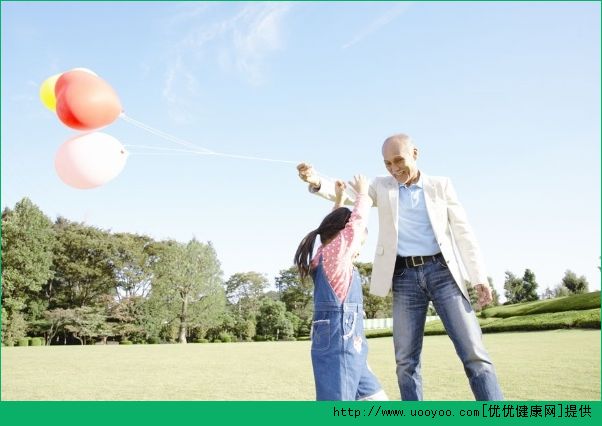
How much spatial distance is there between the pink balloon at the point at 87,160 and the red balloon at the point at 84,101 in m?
0.11

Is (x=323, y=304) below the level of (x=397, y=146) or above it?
below

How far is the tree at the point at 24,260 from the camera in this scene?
99.0 feet

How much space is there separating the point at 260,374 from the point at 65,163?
19.9 feet

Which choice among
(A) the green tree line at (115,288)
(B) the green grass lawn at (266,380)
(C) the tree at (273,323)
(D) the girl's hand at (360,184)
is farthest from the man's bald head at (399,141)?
(C) the tree at (273,323)

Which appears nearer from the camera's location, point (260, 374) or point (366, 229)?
point (366, 229)

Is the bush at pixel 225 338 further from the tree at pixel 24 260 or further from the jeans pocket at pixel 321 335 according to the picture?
the jeans pocket at pixel 321 335

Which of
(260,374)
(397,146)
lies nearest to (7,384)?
(260,374)

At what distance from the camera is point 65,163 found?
359cm

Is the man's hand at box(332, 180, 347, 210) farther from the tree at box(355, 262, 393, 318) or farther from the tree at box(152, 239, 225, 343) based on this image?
the tree at box(355, 262, 393, 318)

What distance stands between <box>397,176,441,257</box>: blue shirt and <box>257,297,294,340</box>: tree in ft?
111

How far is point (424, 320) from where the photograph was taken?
3248 millimetres

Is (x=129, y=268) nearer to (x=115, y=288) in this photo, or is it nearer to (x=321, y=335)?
(x=115, y=288)

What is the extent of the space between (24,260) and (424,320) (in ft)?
107
